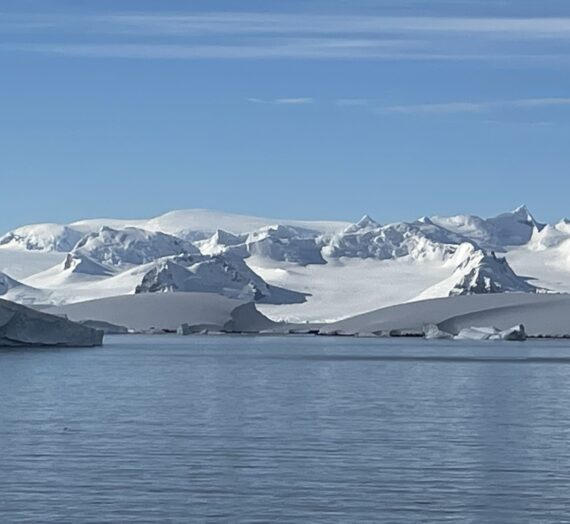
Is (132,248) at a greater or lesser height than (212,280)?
greater

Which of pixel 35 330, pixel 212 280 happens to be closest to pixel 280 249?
pixel 212 280

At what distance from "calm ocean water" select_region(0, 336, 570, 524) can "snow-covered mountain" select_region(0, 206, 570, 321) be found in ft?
276

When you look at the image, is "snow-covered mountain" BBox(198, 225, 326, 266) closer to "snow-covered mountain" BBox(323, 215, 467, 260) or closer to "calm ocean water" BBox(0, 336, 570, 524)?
"snow-covered mountain" BBox(323, 215, 467, 260)

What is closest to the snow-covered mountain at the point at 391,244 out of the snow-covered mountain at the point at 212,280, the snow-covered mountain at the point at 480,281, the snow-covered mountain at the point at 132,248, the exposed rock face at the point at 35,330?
the snow-covered mountain at the point at 132,248

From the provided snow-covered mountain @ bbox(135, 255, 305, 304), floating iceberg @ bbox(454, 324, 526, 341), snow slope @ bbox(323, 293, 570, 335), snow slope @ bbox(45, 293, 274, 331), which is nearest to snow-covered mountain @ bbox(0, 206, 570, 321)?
snow-covered mountain @ bbox(135, 255, 305, 304)

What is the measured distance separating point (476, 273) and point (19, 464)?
10352 centimetres

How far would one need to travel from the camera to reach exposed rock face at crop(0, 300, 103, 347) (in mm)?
51456

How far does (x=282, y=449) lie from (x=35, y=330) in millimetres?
37519

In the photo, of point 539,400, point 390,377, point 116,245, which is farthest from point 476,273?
point 539,400

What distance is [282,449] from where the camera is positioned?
18312 millimetres

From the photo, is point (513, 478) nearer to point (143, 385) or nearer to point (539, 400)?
point (539, 400)

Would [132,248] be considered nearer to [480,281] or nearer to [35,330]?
[480,281]

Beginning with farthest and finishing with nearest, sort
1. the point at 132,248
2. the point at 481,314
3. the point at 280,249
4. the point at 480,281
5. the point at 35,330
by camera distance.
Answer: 1. the point at 132,248
2. the point at 280,249
3. the point at 480,281
4. the point at 481,314
5. the point at 35,330

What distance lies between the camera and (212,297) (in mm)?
93562
